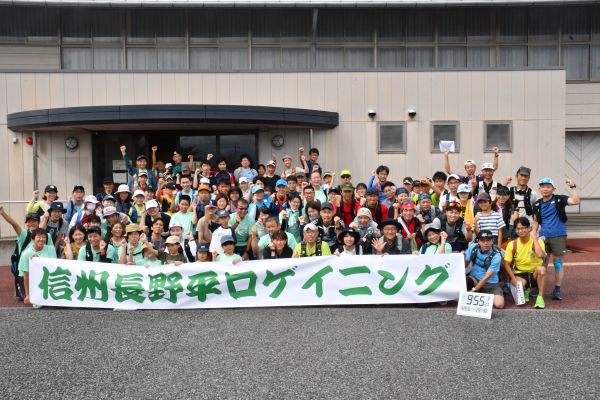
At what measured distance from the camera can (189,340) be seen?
579cm

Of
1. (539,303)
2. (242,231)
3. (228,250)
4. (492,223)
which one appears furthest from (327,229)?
(539,303)

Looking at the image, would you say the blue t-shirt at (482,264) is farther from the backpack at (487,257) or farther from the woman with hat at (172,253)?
the woman with hat at (172,253)

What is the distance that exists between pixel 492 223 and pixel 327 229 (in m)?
2.43

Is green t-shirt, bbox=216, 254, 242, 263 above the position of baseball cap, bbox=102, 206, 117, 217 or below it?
below

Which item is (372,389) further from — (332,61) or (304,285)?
(332,61)

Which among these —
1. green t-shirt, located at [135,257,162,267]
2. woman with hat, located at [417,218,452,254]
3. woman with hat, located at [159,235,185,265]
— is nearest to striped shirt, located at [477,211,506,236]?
woman with hat, located at [417,218,452,254]

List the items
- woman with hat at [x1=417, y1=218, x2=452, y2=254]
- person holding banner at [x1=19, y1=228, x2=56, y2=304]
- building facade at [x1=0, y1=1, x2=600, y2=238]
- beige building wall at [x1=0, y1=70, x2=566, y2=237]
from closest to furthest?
1. woman with hat at [x1=417, y1=218, x2=452, y2=254]
2. person holding banner at [x1=19, y1=228, x2=56, y2=304]
3. building facade at [x1=0, y1=1, x2=600, y2=238]
4. beige building wall at [x1=0, y1=70, x2=566, y2=237]

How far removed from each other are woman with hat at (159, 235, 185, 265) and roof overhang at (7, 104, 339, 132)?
477cm

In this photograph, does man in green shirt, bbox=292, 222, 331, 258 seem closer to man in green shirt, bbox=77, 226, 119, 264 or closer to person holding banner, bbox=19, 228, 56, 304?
man in green shirt, bbox=77, 226, 119, 264

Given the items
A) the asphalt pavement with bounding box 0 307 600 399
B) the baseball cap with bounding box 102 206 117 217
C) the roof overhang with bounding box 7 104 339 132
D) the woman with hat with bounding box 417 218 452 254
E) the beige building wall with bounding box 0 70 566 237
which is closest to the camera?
the asphalt pavement with bounding box 0 307 600 399

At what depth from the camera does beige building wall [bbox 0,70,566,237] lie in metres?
12.8

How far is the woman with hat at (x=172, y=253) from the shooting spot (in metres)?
7.38

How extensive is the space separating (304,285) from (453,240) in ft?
7.67

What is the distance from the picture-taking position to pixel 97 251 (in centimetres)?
763
